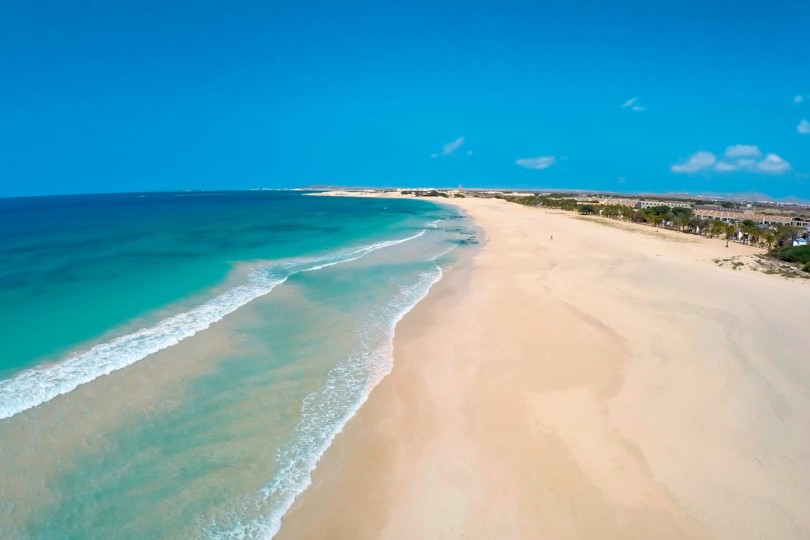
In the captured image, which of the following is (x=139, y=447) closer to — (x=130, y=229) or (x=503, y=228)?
(x=503, y=228)

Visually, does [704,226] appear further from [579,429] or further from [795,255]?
[579,429]

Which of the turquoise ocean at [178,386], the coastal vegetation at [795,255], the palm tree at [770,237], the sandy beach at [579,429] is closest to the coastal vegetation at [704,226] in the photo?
the palm tree at [770,237]

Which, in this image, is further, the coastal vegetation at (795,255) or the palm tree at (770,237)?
the palm tree at (770,237)

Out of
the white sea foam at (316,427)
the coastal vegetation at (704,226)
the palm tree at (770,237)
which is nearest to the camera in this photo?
the white sea foam at (316,427)

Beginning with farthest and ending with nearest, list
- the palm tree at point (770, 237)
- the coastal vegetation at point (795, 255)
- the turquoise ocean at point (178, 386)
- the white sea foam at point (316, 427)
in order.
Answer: the palm tree at point (770, 237) → the coastal vegetation at point (795, 255) → the turquoise ocean at point (178, 386) → the white sea foam at point (316, 427)

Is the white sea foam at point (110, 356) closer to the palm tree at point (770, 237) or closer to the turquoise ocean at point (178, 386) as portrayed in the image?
the turquoise ocean at point (178, 386)

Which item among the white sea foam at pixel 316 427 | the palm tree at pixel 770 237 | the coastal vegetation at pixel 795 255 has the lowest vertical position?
the white sea foam at pixel 316 427

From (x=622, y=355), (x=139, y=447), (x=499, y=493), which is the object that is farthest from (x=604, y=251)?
(x=139, y=447)
